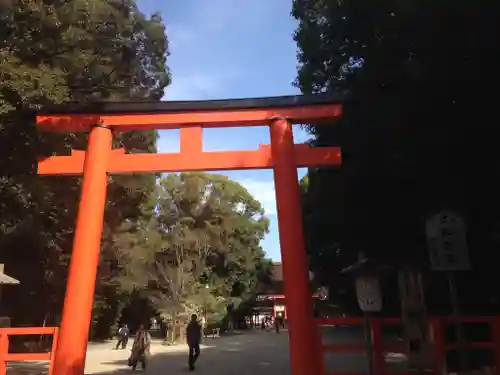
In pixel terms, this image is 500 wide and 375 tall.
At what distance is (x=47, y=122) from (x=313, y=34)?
6.30 meters

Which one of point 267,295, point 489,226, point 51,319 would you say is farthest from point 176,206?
point 489,226

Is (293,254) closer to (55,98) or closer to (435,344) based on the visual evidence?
(435,344)

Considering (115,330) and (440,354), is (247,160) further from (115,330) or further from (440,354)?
(115,330)

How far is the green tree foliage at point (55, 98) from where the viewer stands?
9047 mm

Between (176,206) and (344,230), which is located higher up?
(176,206)

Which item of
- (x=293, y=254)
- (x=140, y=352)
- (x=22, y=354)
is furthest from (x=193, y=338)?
(x=293, y=254)

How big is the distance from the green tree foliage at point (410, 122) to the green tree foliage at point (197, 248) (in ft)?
48.0

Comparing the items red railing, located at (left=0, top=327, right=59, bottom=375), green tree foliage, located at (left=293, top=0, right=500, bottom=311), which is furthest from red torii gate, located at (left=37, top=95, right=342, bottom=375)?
red railing, located at (left=0, top=327, right=59, bottom=375)

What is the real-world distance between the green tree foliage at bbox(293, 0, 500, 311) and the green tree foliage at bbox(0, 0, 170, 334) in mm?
4956

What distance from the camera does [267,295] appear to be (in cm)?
4891

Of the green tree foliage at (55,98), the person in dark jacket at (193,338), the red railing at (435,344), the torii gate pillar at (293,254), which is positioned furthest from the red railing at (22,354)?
the person in dark jacket at (193,338)

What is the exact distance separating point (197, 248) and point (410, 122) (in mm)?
24112

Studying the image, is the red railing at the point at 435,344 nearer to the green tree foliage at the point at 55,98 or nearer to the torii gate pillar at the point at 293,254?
the torii gate pillar at the point at 293,254

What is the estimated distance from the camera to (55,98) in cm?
920
